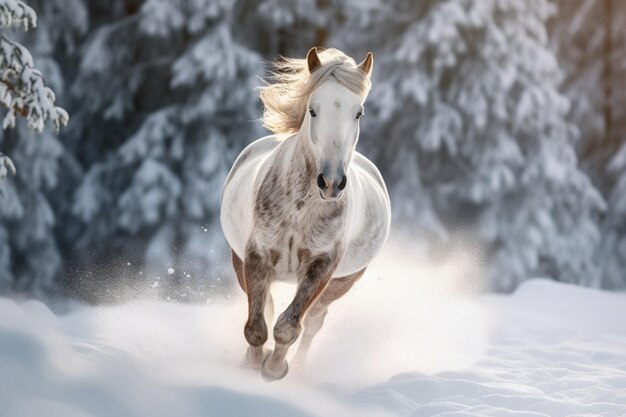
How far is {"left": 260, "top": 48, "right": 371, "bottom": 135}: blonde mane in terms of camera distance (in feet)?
17.2

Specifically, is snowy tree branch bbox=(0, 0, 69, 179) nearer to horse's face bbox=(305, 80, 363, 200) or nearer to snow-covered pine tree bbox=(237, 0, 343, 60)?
horse's face bbox=(305, 80, 363, 200)

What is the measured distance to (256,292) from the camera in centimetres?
550

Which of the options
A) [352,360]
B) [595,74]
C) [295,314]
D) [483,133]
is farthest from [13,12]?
[595,74]

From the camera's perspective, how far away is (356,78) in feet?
17.2

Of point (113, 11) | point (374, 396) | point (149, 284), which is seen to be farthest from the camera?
point (113, 11)

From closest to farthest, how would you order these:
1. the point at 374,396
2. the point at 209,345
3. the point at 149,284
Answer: the point at 374,396
the point at 209,345
the point at 149,284

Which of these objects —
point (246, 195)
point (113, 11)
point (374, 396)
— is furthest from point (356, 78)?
point (113, 11)

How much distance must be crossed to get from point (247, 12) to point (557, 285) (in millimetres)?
6768

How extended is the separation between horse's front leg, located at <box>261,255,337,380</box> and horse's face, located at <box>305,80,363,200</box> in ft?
2.33

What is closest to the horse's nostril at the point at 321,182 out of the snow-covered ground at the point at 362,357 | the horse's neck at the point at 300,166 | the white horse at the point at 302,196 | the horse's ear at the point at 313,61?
the white horse at the point at 302,196

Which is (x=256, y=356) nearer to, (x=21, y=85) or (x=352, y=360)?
(x=352, y=360)

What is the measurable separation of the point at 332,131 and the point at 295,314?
1.15 meters

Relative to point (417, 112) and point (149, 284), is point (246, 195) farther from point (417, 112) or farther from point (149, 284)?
point (417, 112)

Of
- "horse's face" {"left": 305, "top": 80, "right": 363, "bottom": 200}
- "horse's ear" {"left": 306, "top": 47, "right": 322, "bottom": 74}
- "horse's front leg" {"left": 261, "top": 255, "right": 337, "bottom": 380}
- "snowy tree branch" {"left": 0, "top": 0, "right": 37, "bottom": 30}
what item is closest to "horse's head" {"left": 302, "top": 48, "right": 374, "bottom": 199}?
"horse's face" {"left": 305, "top": 80, "right": 363, "bottom": 200}
